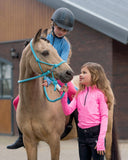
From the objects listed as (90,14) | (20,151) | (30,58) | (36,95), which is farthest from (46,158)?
(90,14)

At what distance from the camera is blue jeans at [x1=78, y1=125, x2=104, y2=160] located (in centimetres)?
253

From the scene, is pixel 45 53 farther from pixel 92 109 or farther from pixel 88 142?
pixel 88 142

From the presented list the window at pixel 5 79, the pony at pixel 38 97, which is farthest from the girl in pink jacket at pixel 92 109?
the window at pixel 5 79

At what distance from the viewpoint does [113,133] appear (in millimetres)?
3432

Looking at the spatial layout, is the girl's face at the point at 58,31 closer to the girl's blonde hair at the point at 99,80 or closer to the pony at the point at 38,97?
the pony at the point at 38,97

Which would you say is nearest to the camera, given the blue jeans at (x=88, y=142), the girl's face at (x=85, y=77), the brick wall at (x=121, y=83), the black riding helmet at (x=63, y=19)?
the blue jeans at (x=88, y=142)

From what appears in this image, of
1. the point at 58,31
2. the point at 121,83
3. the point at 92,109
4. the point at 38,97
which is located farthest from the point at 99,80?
the point at 121,83

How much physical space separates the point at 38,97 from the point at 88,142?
2.80 ft

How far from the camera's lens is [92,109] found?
2576 millimetres

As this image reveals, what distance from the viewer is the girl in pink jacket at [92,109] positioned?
2539mm

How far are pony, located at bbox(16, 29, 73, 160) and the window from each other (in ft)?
20.9

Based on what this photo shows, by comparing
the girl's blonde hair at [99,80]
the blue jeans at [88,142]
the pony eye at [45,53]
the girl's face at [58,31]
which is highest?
the girl's face at [58,31]

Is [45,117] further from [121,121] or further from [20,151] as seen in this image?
[121,121]

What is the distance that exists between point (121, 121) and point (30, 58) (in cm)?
566
